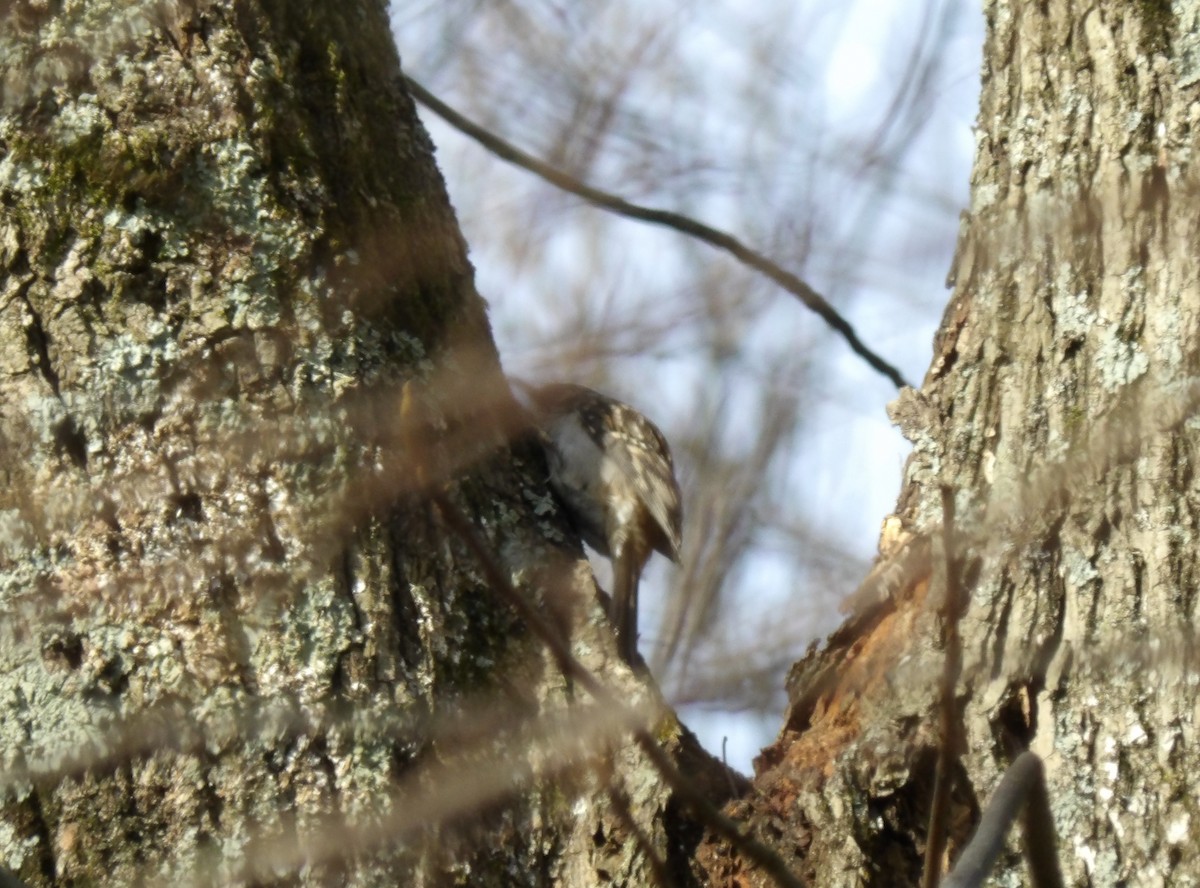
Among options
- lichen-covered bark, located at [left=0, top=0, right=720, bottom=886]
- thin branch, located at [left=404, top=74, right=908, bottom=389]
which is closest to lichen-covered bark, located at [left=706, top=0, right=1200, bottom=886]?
lichen-covered bark, located at [left=0, top=0, right=720, bottom=886]

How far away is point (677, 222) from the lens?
4.32 m

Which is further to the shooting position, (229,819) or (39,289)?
(39,289)

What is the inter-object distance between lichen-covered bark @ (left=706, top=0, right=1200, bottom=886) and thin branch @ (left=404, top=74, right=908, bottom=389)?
5.41 ft

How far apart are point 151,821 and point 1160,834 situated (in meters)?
1.51

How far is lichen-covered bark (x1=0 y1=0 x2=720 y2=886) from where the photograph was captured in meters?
2.15

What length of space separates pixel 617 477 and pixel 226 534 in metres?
1.82

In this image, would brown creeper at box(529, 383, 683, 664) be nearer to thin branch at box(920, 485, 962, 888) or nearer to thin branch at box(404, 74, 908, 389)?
thin branch at box(404, 74, 908, 389)

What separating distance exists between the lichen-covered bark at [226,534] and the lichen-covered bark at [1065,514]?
0.36m

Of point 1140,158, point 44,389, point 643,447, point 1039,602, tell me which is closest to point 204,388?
point 44,389

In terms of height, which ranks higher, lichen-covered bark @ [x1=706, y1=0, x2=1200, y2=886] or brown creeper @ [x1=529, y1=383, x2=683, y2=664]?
brown creeper @ [x1=529, y1=383, x2=683, y2=664]

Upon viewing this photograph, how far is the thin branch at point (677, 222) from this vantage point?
411cm

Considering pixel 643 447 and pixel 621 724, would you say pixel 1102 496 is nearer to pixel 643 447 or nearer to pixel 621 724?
pixel 621 724

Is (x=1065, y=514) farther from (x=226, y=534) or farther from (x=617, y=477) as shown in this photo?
(x=617, y=477)

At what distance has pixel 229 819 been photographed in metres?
2.12
